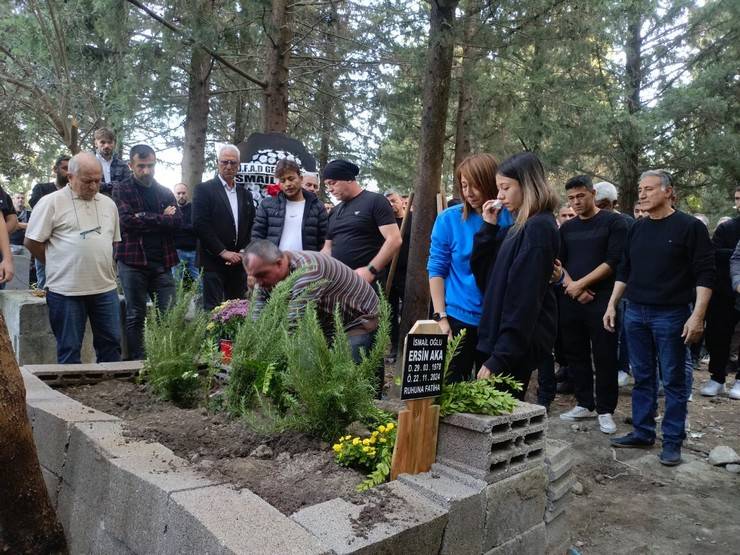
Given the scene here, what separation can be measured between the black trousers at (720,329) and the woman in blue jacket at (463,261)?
4356mm

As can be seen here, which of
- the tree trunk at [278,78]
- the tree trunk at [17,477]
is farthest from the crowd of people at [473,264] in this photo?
the tree trunk at [278,78]

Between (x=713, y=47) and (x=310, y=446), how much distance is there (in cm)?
1560

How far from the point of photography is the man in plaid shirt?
5.38 meters

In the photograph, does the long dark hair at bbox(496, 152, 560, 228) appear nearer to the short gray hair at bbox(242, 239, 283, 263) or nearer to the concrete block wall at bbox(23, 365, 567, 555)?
the concrete block wall at bbox(23, 365, 567, 555)

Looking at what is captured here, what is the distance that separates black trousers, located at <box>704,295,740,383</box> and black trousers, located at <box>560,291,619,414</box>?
6.99 ft

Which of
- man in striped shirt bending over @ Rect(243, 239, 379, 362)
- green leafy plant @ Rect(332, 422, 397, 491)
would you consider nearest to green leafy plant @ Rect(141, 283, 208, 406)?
man in striped shirt bending over @ Rect(243, 239, 379, 362)

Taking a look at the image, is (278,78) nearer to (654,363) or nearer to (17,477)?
(654,363)

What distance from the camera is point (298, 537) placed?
5.99ft

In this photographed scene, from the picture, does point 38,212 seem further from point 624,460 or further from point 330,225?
point 624,460

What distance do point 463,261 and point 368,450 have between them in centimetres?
131

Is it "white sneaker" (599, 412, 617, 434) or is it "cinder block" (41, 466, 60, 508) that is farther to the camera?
"white sneaker" (599, 412, 617, 434)

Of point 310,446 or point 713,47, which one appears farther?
point 713,47

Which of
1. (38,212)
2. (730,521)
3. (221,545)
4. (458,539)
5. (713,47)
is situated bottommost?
(730,521)

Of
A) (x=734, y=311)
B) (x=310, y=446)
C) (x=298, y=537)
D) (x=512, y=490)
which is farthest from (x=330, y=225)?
(x=734, y=311)
